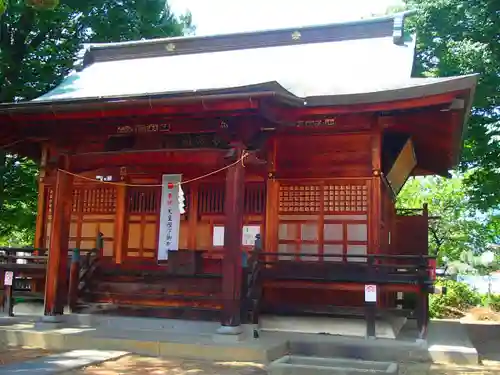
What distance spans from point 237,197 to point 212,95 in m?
1.72

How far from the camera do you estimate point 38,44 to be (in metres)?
18.6

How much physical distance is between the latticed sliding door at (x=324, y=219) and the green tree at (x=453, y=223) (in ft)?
56.0

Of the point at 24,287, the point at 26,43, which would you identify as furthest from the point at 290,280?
the point at 26,43

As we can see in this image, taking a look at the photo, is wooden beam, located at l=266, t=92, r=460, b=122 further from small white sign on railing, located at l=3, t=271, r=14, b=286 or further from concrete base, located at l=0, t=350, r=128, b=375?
small white sign on railing, located at l=3, t=271, r=14, b=286

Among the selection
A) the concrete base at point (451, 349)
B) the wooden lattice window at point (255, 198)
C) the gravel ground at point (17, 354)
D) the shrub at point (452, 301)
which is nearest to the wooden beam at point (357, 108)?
the wooden lattice window at point (255, 198)

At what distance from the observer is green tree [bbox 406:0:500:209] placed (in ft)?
42.4

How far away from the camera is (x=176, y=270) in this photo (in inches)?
421

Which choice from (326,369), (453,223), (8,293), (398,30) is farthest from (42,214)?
(453,223)

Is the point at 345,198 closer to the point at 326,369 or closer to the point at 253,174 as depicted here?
the point at 253,174

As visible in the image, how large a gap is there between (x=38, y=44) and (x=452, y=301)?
18215 mm

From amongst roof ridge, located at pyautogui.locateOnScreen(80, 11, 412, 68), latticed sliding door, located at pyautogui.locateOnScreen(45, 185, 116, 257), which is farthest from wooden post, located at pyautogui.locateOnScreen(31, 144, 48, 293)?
roof ridge, located at pyautogui.locateOnScreen(80, 11, 412, 68)

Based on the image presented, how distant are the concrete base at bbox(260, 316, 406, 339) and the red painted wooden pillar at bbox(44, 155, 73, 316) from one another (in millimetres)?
3845

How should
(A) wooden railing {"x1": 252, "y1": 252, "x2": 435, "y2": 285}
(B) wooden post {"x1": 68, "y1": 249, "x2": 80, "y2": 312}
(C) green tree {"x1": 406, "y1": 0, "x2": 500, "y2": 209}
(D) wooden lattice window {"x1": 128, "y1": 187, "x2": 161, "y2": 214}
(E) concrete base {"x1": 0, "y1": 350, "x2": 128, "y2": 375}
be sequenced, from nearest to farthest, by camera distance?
1. (E) concrete base {"x1": 0, "y1": 350, "x2": 128, "y2": 375}
2. (A) wooden railing {"x1": 252, "y1": 252, "x2": 435, "y2": 285}
3. (B) wooden post {"x1": 68, "y1": 249, "x2": 80, "y2": 312}
4. (D) wooden lattice window {"x1": 128, "y1": 187, "x2": 161, "y2": 214}
5. (C) green tree {"x1": 406, "y1": 0, "x2": 500, "y2": 209}

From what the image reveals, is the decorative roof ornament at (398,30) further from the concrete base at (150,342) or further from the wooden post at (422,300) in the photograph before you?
the concrete base at (150,342)
